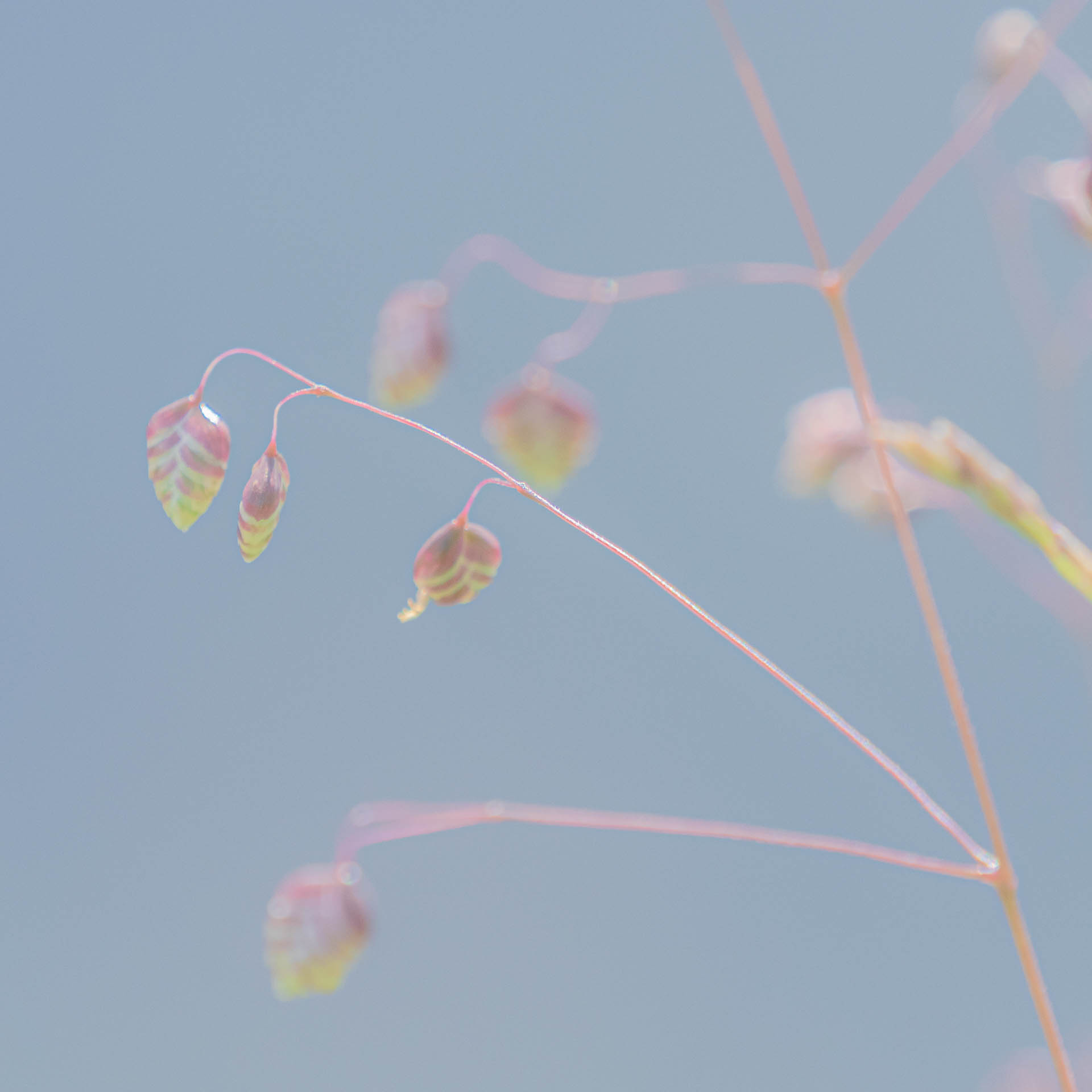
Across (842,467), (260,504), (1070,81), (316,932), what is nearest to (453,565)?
(260,504)

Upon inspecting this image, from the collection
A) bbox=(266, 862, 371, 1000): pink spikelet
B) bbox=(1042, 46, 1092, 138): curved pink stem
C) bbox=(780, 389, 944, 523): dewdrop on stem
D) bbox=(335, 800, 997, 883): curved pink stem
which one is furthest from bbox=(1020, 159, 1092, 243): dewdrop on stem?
bbox=(266, 862, 371, 1000): pink spikelet

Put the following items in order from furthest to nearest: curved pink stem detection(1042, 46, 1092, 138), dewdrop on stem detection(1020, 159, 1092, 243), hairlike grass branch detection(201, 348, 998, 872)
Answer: curved pink stem detection(1042, 46, 1092, 138) < dewdrop on stem detection(1020, 159, 1092, 243) < hairlike grass branch detection(201, 348, 998, 872)

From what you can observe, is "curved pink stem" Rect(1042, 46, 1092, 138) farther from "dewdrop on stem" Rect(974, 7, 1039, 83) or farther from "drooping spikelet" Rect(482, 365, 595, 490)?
"drooping spikelet" Rect(482, 365, 595, 490)

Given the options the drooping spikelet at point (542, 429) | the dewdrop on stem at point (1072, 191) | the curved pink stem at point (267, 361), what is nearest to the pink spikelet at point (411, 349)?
the drooping spikelet at point (542, 429)

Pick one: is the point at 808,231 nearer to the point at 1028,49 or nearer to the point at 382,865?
the point at 1028,49

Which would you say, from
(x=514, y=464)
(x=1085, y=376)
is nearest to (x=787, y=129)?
(x=1085, y=376)

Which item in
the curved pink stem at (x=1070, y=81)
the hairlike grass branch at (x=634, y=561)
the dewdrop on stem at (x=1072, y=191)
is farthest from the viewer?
the curved pink stem at (x=1070, y=81)

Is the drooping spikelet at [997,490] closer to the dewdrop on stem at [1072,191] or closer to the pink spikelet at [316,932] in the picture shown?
the dewdrop on stem at [1072,191]
